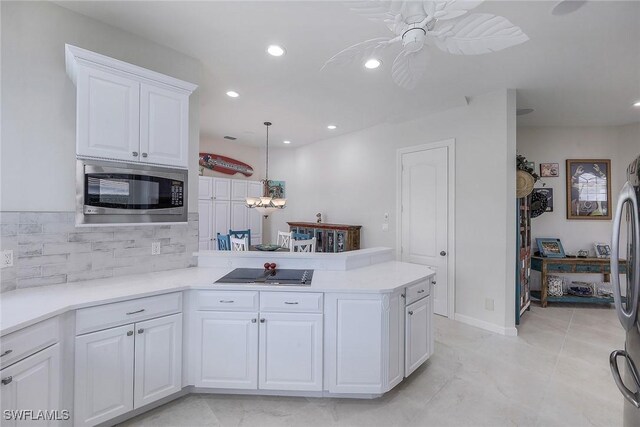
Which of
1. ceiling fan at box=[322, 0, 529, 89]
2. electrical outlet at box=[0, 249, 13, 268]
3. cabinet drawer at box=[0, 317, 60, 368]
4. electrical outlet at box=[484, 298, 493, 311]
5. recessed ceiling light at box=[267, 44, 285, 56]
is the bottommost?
electrical outlet at box=[484, 298, 493, 311]

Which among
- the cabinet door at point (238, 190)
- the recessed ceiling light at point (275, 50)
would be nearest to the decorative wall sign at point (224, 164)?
the cabinet door at point (238, 190)

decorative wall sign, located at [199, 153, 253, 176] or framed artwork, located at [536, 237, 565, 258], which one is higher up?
decorative wall sign, located at [199, 153, 253, 176]

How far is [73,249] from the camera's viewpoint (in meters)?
2.05

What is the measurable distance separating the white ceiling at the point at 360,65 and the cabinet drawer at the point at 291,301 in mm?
2038

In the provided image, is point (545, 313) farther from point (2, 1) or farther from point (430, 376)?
point (2, 1)

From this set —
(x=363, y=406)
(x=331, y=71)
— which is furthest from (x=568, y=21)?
(x=363, y=406)

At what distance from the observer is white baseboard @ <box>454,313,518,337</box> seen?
3.27 metres

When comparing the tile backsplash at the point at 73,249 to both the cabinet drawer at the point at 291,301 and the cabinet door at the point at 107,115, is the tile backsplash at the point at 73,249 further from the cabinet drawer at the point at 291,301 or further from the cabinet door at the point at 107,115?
the cabinet drawer at the point at 291,301

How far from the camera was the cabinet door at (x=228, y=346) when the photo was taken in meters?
2.04

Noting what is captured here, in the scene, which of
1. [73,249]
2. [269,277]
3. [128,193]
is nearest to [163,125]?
[128,193]

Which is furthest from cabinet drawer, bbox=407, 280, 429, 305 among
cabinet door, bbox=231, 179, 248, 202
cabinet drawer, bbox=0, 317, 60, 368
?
cabinet door, bbox=231, 179, 248, 202

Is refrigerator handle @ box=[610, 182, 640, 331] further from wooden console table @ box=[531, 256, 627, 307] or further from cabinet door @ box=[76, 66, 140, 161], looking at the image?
wooden console table @ box=[531, 256, 627, 307]

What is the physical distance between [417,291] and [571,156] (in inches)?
172

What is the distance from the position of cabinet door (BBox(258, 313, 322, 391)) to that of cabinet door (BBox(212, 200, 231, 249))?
12.0 feet
